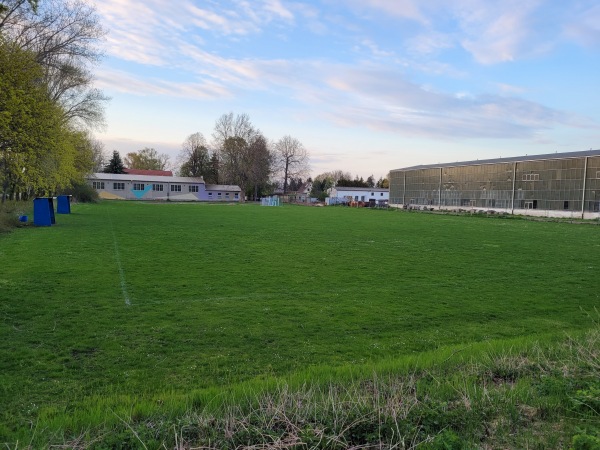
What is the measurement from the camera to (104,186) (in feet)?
315

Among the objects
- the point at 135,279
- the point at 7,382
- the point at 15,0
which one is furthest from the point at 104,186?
the point at 7,382

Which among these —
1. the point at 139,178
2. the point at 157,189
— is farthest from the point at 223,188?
the point at 139,178

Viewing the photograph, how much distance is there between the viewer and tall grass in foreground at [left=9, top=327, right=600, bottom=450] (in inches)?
135

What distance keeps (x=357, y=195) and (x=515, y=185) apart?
50.6 meters

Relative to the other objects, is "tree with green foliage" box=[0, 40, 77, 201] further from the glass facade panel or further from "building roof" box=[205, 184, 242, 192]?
"building roof" box=[205, 184, 242, 192]

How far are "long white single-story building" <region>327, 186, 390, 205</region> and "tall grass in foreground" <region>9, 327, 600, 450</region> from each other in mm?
103910

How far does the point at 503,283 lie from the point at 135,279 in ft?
30.8

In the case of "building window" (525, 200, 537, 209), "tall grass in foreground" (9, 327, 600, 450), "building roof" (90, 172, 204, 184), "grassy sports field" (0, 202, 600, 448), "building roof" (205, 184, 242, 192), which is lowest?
"grassy sports field" (0, 202, 600, 448)

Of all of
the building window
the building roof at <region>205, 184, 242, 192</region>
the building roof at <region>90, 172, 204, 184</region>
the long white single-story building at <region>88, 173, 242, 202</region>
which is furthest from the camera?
the building roof at <region>205, 184, 242, 192</region>

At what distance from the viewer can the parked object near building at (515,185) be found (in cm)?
5362

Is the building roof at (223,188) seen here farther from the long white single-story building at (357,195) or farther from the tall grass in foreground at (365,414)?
the tall grass in foreground at (365,414)

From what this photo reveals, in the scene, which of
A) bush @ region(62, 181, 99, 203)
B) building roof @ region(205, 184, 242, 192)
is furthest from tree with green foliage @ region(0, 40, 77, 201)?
building roof @ region(205, 184, 242, 192)

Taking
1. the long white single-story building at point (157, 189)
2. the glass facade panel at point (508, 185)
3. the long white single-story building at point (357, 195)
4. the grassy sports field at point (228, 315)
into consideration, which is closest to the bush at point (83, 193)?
the long white single-story building at point (157, 189)

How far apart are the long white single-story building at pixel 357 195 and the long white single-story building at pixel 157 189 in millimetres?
23814
